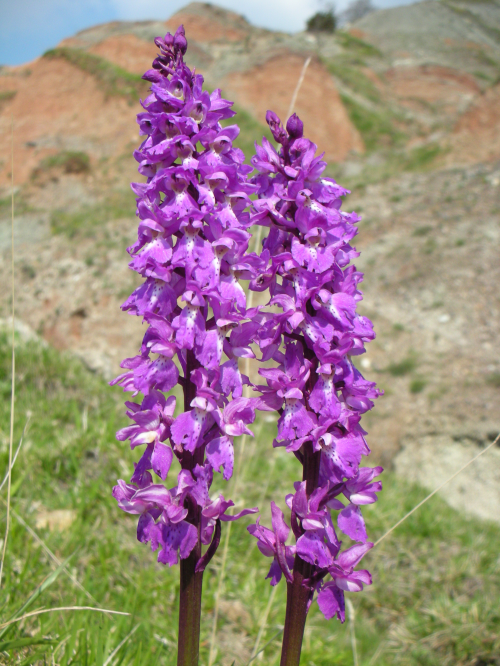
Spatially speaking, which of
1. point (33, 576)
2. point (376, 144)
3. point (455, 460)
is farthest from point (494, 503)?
point (376, 144)

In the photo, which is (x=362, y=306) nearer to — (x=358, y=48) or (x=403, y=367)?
(x=403, y=367)

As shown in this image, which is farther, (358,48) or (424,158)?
(358,48)

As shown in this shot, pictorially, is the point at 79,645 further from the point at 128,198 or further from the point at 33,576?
the point at 128,198

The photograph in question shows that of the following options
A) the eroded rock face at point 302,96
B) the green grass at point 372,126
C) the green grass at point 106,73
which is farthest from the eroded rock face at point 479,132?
the green grass at point 106,73

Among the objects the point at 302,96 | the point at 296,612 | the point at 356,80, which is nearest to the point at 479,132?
the point at 302,96

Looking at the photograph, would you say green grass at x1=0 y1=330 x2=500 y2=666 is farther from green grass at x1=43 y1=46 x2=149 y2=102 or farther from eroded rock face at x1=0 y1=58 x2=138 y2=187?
green grass at x1=43 y1=46 x2=149 y2=102

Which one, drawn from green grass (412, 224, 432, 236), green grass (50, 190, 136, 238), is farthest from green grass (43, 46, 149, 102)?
green grass (412, 224, 432, 236)

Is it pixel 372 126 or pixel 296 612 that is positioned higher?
pixel 372 126
